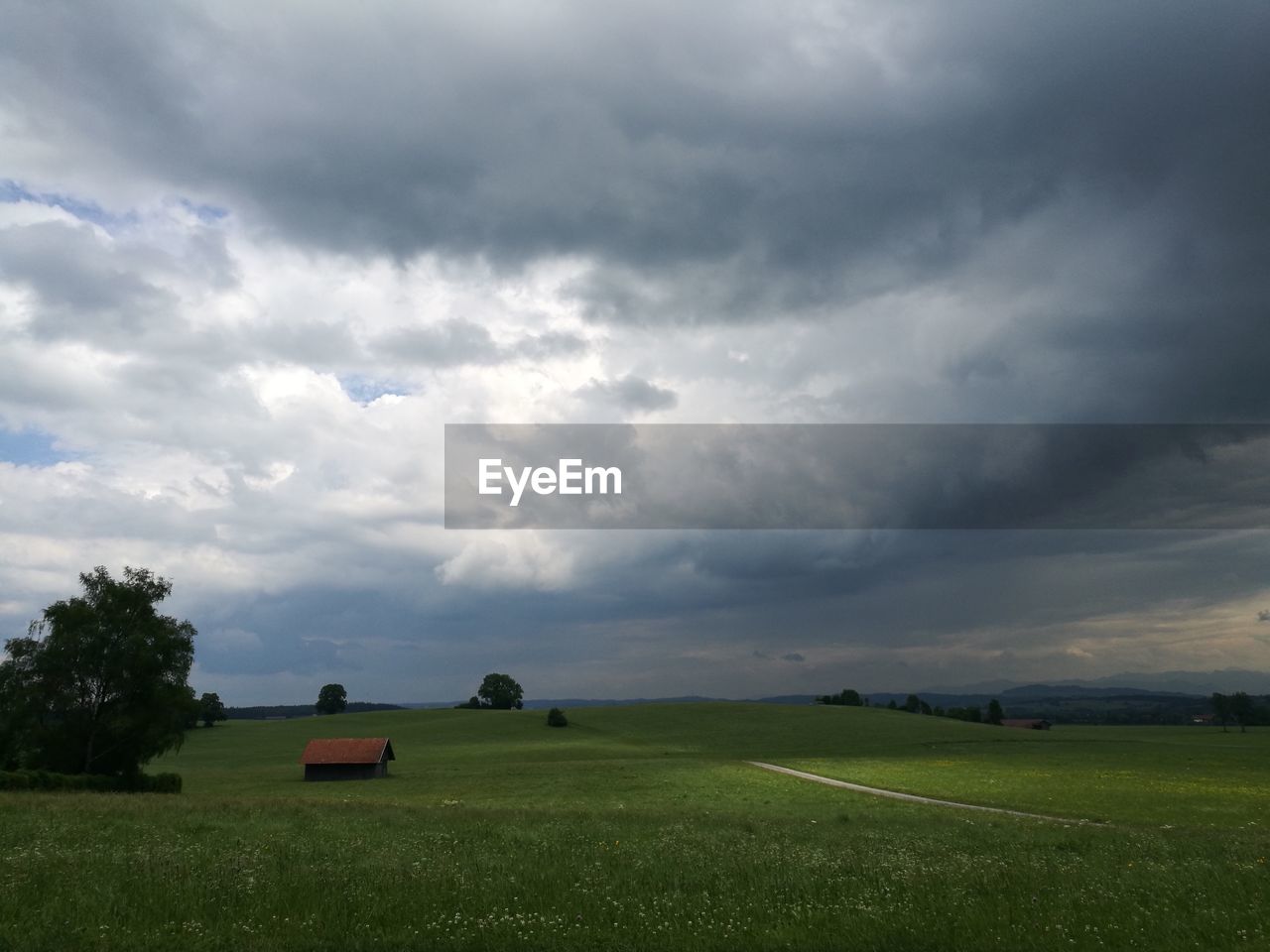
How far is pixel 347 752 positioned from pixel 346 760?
1.18 meters

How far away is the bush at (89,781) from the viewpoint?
3822 cm

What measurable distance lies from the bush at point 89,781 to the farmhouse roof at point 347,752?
28943mm

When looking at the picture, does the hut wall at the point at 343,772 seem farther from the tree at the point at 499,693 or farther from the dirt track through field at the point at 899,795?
the tree at the point at 499,693

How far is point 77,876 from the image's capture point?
14.8 metres

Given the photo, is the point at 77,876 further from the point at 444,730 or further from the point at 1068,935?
the point at 444,730

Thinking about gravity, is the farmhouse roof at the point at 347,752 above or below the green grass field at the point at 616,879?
below

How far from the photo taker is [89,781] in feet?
153

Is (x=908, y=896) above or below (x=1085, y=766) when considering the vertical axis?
above

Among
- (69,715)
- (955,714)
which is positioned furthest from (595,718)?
(69,715)

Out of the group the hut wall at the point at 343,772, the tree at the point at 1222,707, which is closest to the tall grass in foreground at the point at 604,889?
the hut wall at the point at 343,772

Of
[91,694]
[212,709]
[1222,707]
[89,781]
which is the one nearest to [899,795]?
[89,781]

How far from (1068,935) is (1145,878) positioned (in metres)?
4.71

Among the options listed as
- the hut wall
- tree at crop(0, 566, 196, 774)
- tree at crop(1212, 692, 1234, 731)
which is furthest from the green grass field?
tree at crop(1212, 692, 1234, 731)

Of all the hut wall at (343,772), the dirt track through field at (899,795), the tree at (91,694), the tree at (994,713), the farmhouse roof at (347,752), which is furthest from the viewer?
the tree at (994,713)
